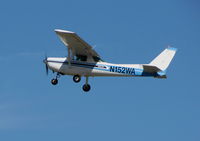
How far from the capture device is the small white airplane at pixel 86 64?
33.8m

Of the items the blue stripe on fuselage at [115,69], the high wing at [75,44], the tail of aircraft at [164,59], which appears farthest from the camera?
the tail of aircraft at [164,59]

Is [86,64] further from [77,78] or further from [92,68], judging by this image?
[77,78]

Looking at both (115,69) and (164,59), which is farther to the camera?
(164,59)

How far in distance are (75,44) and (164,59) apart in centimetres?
476

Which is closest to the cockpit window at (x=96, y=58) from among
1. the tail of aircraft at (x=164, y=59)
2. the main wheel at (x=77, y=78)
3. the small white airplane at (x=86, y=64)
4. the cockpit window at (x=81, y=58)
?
the small white airplane at (x=86, y=64)

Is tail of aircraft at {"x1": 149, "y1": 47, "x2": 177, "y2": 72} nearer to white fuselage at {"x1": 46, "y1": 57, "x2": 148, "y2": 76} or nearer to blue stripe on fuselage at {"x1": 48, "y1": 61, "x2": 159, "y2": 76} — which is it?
blue stripe on fuselage at {"x1": 48, "y1": 61, "x2": 159, "y2": 76}

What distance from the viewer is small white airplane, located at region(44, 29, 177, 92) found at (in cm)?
3384

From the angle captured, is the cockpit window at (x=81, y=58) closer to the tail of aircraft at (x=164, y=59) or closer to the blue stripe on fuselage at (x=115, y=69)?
the blue stripe on fuselage at (x=115, y=69)

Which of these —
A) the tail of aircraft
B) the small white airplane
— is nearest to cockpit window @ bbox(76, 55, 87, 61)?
the small white airplane

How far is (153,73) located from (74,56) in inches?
173

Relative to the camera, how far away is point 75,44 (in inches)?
1357

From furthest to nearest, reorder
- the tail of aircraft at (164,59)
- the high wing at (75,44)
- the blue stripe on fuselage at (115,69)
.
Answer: the tail of aircraft at (164,59) < the high wing at (75,44) < the blue stripe on fuselage at (115,69)

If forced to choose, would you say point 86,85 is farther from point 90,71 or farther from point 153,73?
point 153,73

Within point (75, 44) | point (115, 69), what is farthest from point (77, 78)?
point (115, 69)
